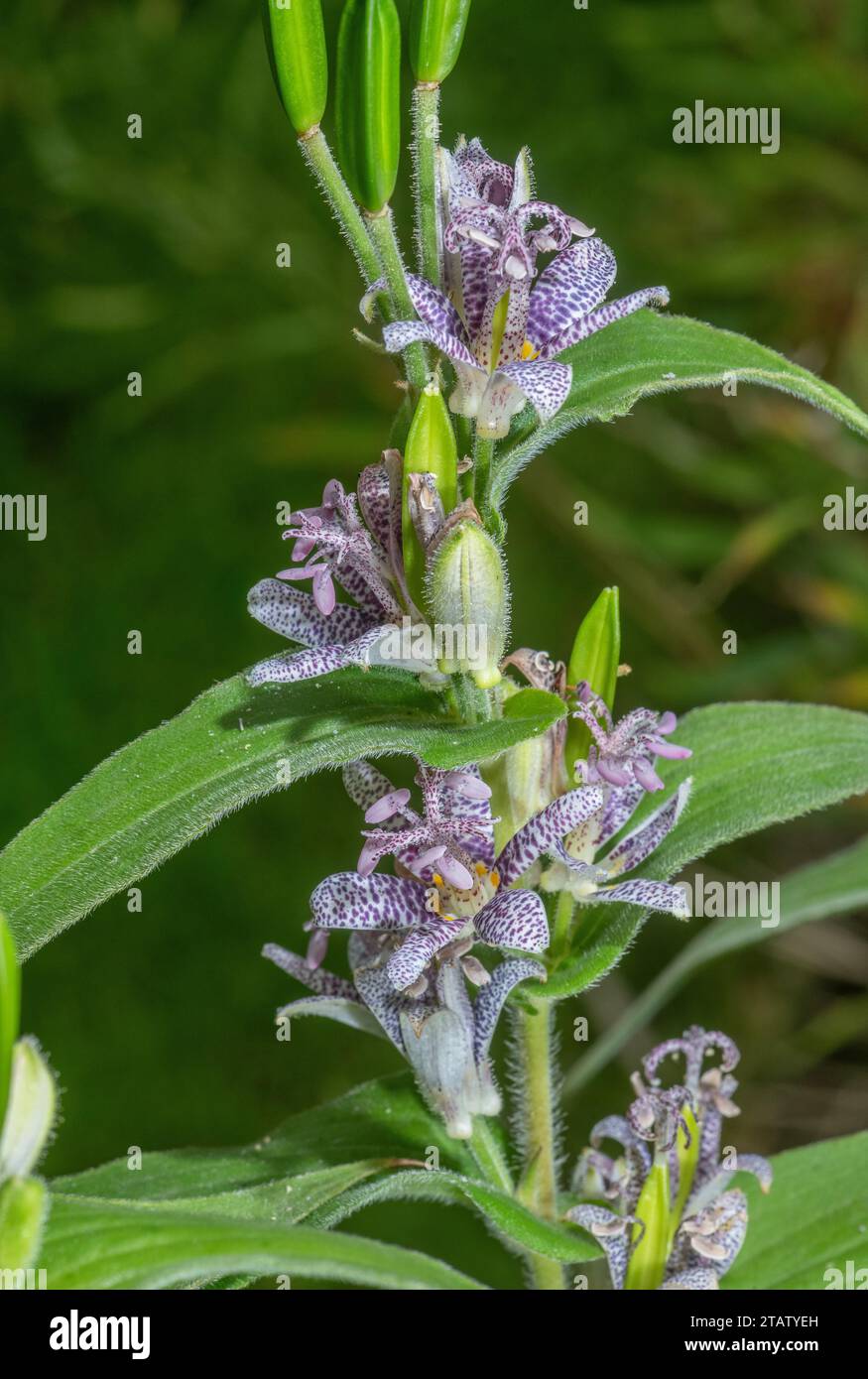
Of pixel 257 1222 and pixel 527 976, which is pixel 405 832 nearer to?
pixel 527 976

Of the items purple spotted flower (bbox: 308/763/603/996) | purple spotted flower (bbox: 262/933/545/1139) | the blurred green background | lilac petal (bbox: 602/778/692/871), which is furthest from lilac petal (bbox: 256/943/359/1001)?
the blurred green background

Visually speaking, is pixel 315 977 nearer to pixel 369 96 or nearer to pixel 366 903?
pixel 366 903

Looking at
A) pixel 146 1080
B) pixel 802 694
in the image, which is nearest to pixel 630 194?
pixel 802 694

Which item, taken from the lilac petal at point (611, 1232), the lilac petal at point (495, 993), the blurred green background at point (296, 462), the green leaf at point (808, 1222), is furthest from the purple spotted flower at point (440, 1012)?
the blurred green background at point (296, 462)

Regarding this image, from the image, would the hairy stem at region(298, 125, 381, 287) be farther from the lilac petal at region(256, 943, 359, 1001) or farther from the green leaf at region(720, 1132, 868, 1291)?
the green leaf at region(720, 1132, 868, 1291)

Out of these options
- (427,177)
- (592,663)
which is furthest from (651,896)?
(427,177)

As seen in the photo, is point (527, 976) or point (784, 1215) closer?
point (527, 976)
